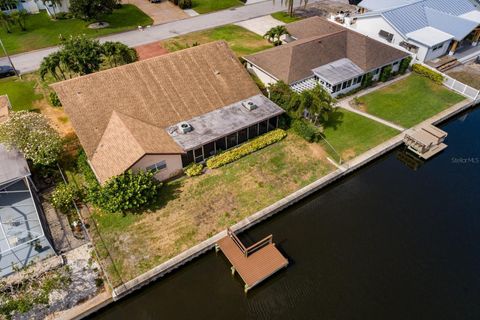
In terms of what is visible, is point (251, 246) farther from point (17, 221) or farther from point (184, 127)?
point (17, 221)

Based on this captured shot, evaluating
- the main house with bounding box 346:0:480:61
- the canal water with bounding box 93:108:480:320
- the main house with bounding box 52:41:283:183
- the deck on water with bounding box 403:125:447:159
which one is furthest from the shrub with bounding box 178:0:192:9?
the canal water with bounding box 93:108:480:320

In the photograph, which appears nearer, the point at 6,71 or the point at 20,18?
the point at 6,71

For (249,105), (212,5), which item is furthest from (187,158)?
(212,5)

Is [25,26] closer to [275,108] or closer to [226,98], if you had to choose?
[226,98]

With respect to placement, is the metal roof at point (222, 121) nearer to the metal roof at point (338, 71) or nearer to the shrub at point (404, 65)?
the metal roof at point (338, 71)

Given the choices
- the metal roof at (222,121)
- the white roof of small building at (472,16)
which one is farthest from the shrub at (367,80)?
the white roof of small building at (472,16)
